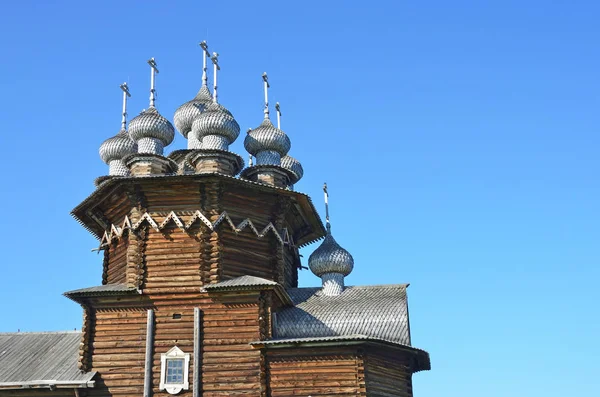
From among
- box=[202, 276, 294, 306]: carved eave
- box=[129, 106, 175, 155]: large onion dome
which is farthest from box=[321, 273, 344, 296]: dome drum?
box=[129, 106, 175, 155]: large onion dome

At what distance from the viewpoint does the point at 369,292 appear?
19625 mm

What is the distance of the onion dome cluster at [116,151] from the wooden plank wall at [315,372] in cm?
856

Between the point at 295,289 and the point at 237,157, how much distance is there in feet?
13.3

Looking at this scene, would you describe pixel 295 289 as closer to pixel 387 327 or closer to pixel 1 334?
pixel 387 327

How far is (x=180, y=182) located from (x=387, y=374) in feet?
22.9

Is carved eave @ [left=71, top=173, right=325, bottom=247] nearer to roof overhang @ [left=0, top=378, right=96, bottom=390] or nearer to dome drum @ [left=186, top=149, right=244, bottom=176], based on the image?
dome drum @ [left=186, top=149, right=244, bottom=176]

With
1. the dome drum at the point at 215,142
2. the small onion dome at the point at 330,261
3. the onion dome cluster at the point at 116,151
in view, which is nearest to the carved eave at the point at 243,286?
the small onion dome at the point at 330,261

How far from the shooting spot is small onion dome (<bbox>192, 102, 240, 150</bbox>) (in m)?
19.8

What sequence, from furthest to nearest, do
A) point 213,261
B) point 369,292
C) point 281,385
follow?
point 369,292 → point 213,261 → point 281,385

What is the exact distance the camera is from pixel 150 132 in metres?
19.8

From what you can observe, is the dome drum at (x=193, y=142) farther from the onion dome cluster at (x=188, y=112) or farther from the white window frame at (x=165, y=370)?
the white window frame at (x=165, y=370)

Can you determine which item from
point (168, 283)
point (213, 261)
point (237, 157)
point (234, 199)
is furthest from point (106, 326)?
point (237, 157)

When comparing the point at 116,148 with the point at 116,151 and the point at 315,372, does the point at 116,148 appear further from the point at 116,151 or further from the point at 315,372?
the point at 315,372

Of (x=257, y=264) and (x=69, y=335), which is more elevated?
(x=257, y=264)
